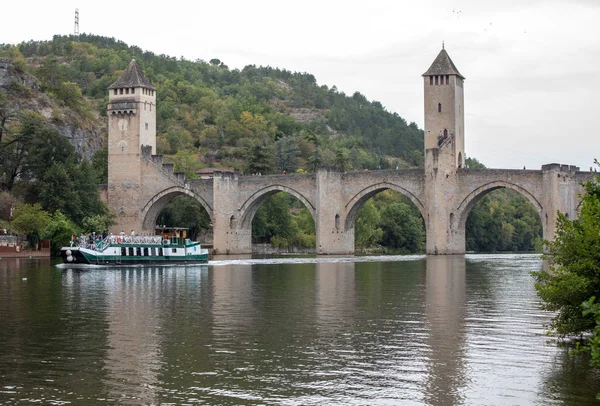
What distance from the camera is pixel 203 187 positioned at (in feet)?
215

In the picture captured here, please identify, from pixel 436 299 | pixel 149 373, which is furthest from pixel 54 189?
pixel 149 373

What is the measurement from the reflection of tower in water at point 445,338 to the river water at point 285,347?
0.04 m

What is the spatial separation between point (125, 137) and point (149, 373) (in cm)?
5218

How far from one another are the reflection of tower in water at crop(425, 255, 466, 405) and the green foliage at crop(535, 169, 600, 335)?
6.52 feet

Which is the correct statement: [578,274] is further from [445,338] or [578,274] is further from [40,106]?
[40,106]

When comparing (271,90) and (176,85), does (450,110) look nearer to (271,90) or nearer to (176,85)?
(176,85)

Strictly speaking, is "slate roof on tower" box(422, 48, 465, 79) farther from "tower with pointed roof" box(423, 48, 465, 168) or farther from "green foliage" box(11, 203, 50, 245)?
"green foliage" box(11, 203, 50, 245)

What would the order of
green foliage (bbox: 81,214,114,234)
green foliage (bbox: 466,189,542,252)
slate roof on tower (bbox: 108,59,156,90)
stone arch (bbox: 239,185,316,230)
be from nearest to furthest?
green foliage (bbox: 81,214,114,234), stone arch (bbox: 239,185,316,230), slate roof on tower (bbox: 108,59,156,90), green foliage (bbox: 466,189,542,252)

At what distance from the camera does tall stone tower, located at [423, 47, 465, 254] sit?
57531 millimetres

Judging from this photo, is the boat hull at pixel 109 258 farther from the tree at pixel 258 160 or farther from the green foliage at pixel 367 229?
the tree at pixel 258 160

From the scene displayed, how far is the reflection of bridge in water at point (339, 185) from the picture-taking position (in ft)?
185

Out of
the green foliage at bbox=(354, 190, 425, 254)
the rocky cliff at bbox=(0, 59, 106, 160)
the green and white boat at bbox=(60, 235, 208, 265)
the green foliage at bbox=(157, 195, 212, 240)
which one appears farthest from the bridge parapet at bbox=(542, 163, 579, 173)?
the rocky cliff at bbox=(0, 59, 106, 160)

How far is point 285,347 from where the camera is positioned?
18031 millimetres

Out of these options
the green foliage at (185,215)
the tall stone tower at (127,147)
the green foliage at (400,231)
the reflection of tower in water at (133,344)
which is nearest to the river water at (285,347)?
the reflection of tower in water at (133,344)
